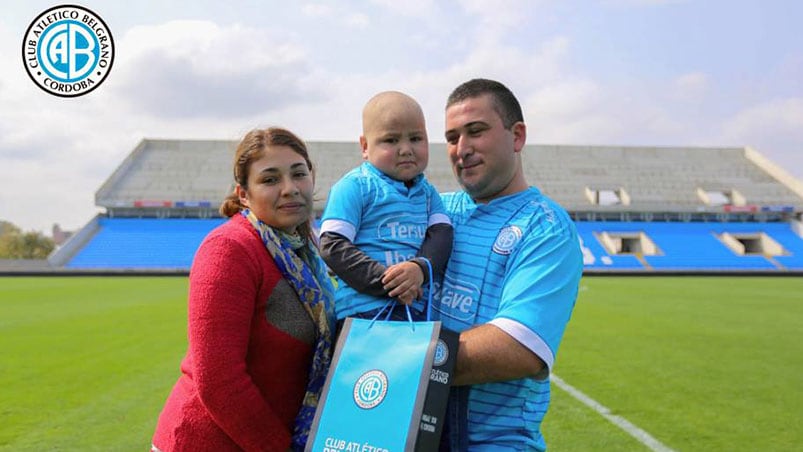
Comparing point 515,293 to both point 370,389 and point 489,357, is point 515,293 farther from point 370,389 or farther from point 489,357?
point 370,389

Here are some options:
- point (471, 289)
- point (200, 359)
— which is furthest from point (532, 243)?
point (200, 359)

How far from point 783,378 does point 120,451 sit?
286 inches

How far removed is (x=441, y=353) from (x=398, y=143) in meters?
0.94

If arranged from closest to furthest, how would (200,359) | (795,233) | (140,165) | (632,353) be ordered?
(200,359)
(632,353)
(795,233)
(140,165)

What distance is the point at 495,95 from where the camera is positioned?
2.07 metres

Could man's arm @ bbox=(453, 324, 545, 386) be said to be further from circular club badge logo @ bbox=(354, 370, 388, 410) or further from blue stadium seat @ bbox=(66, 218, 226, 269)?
blue stadium seat @ bbox=(66, 218, 226, 269)

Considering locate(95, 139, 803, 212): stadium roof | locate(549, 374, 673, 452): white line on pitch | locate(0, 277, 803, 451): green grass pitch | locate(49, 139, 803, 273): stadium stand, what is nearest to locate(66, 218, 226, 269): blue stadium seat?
locate(49, 139, 803, 273): stadium stand

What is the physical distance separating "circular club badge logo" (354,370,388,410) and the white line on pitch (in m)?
3.86

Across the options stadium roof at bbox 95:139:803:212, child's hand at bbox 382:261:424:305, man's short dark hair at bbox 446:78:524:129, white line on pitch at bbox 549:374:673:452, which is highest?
stadium roof at bbox 95:139:803:212

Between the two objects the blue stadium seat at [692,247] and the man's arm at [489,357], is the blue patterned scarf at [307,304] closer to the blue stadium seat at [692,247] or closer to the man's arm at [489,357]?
the man's arm at [489,357]

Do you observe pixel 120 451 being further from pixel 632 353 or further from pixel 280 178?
pixel 632 353

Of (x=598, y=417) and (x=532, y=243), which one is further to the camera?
(x=598, y=417)

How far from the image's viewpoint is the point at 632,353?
8.78m

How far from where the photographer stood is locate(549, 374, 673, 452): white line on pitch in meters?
4.74
